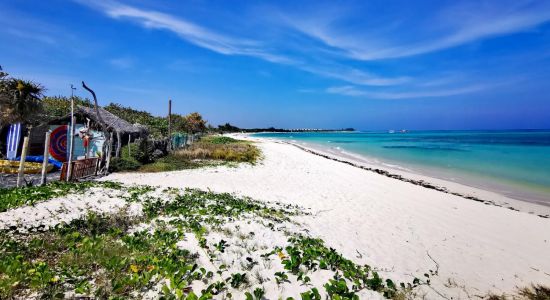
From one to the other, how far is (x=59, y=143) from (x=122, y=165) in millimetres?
3988

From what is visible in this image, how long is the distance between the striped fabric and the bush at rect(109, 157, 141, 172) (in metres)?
5.82

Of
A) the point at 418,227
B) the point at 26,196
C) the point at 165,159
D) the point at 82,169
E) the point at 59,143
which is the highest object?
the point at 59,143

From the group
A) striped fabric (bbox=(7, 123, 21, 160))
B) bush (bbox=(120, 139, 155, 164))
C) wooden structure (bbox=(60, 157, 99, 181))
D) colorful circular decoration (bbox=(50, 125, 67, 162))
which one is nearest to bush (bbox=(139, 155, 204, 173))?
bush (bbox=(120, 139, 155, 164))

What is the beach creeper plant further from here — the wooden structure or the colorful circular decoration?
the colorful circular decoration

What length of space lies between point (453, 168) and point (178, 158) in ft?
71.9

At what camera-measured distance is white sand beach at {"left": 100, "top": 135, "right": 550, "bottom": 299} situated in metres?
6.11

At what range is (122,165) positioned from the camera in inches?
690

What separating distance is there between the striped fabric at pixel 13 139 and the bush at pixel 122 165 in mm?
5820

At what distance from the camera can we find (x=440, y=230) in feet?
29.4

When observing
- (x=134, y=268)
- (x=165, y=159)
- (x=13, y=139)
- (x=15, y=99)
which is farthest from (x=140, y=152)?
(x=134, y=268)

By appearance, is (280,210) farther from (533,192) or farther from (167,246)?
(533,192)

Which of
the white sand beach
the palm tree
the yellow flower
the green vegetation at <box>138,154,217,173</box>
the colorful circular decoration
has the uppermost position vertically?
the palm tree

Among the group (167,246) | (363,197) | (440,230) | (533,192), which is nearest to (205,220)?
(167,246)

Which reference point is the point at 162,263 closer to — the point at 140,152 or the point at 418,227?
the point at 418,227
